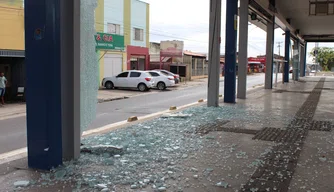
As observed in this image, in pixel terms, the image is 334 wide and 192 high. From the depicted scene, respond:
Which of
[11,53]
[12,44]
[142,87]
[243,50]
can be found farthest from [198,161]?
[142,87]

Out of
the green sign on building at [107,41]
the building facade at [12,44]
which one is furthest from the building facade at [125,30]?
the building facade at [12,44]

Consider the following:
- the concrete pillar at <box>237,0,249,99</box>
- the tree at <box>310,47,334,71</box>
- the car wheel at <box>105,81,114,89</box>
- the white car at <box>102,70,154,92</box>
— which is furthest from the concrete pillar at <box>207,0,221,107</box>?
the tree at <box>310,47,334,71</box>

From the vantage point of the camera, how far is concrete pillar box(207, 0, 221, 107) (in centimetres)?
1147

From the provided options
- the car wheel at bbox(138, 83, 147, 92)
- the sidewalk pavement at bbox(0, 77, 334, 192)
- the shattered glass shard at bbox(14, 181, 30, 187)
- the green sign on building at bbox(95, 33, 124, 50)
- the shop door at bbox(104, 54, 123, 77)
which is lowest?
the shattered glass shard at bbox(14, 181, 30, 187)

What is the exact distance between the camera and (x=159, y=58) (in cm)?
3831

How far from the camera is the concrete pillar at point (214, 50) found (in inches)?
452

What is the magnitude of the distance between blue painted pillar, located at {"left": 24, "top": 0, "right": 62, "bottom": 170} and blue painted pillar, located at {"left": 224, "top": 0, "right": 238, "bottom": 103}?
9.40m

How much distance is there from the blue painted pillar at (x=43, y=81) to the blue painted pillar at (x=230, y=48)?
30.8 feet

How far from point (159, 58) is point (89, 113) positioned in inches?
1291

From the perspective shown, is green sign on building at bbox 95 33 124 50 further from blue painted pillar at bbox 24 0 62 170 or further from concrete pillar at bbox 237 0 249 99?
blue painted pillar at bbox 24 0 62 170

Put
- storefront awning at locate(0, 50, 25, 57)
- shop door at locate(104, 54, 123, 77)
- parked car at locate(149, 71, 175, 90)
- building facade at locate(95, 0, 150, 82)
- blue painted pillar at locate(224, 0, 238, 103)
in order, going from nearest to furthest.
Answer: blue painted pillar at locate(224, 0, 238, 103) → storefront awning at locate(0, 50, 25, 57) → parked car at locate(149, 71, 175, 90) → building facade at locate(95, 0, 150, 82) → shop door at locate(104, 54, 123, 77)

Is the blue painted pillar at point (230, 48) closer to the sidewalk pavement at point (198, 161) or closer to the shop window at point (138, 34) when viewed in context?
the sidewalk pavement at point (198, 161)

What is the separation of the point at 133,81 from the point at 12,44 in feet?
32.2

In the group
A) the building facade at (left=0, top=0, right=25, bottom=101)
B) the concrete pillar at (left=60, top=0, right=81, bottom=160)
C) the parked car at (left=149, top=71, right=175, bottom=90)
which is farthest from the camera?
the parked car at (left=149, top=71, right=175, bottom=90)
